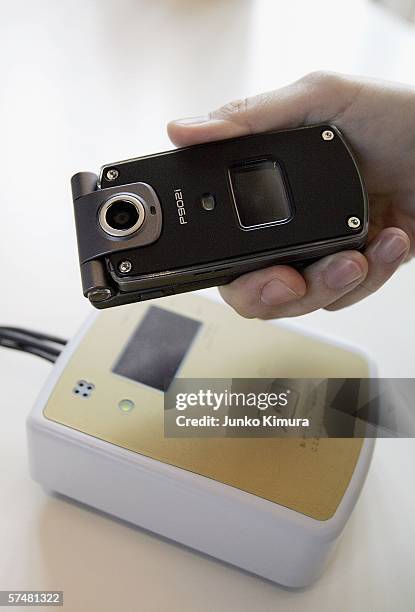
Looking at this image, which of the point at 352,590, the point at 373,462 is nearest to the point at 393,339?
the point at 373,462

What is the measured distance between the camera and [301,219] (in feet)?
1.65

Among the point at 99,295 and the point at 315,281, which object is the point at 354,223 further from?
the point at 99,295

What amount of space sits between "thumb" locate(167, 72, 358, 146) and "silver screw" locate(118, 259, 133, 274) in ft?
0.36

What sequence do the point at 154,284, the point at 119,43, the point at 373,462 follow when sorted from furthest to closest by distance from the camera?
the point at 119,43 → the point at 373,462 → the point at 154,284

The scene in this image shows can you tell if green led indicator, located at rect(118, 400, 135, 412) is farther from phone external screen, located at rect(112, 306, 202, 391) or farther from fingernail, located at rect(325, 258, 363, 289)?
fingernail, located at rect(325, 258, 363, 289)

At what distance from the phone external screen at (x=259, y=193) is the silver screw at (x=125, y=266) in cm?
8

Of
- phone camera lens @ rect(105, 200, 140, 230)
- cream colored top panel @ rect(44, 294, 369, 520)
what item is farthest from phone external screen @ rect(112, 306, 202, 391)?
phone camera lens @ rect(105, 200, 140, 230)

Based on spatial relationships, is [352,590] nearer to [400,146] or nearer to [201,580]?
[201,580]

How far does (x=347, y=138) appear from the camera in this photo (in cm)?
58

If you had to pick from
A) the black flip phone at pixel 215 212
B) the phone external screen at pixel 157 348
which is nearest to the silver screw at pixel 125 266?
the black flip phone at pixel 215 212

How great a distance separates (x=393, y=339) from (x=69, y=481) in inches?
12.3

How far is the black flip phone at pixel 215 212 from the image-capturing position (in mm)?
483

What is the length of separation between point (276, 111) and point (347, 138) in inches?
2.7

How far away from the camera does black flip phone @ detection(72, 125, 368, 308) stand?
48cm
